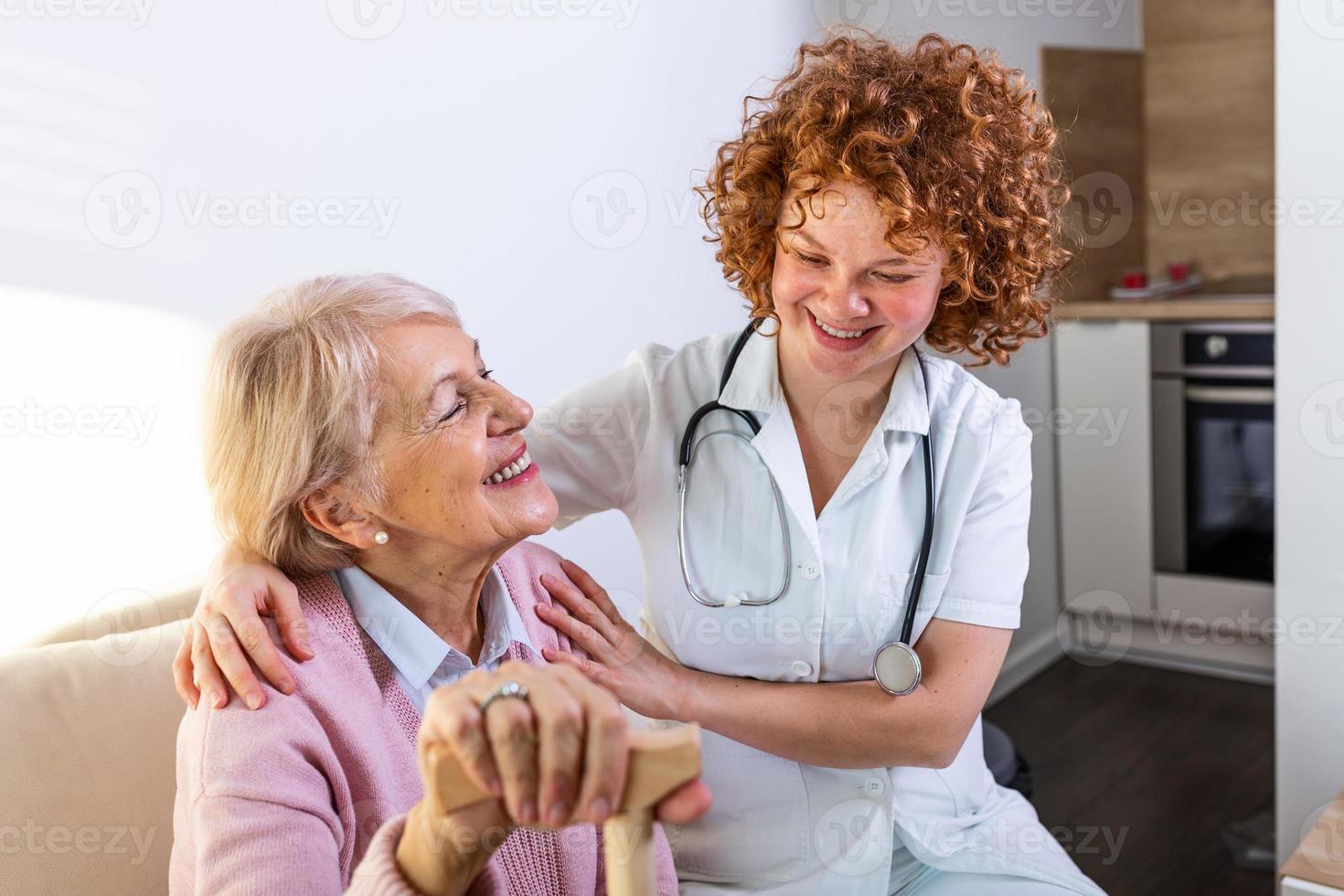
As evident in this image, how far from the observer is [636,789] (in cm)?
72

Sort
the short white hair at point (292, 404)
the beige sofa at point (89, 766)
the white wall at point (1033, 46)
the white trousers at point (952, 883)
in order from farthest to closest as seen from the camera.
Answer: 1. the white wall at point (1033, 46)
2. the white trousers at point (952, 883)
3. the beige sofa at point (89, 766)
4. the short white hair at point (292, 404)

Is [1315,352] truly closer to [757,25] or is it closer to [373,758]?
[757,25]

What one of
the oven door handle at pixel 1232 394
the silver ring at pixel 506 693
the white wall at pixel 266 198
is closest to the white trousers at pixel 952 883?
the silver ring at pixel 506 693

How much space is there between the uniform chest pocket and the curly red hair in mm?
582

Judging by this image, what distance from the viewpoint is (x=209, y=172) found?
176 cm

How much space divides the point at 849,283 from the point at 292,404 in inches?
24.3

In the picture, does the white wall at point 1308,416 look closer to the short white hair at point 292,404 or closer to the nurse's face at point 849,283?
the nurse's face at point 849,283

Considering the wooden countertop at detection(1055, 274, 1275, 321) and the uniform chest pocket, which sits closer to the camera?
the uniform chest pocket

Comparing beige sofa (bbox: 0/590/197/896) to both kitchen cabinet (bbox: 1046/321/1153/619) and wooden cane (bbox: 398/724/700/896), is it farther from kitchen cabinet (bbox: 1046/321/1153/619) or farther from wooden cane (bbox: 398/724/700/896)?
kitchen cabinet (bbox: 1046/321/1153/619)

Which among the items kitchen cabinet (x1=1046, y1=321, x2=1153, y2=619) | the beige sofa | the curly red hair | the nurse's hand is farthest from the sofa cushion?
kitchen cabinet (x1=1046, y1=321, x2=1153, y2=619)

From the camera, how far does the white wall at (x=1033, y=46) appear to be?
3174 mm

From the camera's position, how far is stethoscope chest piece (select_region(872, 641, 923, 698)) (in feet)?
4.64

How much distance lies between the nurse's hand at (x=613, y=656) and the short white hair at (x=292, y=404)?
305mm

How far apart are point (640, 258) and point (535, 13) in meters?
0.52
